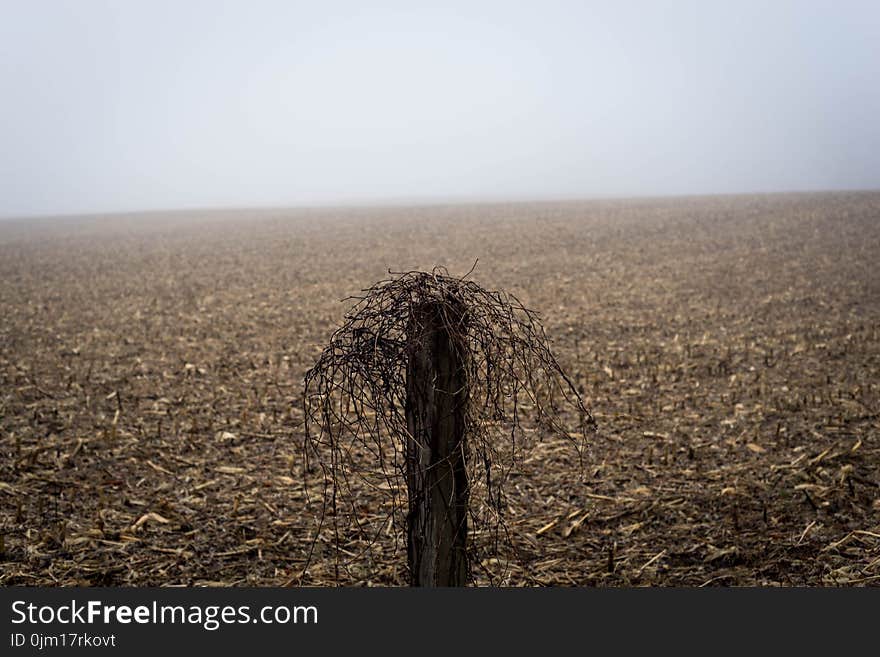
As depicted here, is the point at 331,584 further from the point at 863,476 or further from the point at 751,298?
the point at 751,298

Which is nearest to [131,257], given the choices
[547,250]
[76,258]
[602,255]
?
[76,258]

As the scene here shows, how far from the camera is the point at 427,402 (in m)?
3.18

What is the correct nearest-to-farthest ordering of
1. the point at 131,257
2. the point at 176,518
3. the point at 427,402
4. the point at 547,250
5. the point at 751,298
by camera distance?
Answer: 1. the point at 427,402
2. the point at 176,518
3. the point at 751,298
4. the point at 547,250
5. the point at 131,257

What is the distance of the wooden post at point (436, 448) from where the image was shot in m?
3.12

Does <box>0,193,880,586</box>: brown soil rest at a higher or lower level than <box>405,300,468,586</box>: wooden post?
lower

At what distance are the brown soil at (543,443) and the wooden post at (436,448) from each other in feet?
1.69

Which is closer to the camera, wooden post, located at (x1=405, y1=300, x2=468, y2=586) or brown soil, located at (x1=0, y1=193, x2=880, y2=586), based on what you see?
wooden post, located at (x1=405, y1=300, x2=468, y2=586)

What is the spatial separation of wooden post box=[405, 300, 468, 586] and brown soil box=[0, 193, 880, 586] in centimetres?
51

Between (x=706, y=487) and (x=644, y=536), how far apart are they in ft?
3.72

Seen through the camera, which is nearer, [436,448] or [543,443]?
Result: [436,448]

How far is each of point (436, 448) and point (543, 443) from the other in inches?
177

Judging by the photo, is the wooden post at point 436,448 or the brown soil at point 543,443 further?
the brown soil at point 543,443

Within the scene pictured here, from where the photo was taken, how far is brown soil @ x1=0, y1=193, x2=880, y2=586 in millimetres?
5078

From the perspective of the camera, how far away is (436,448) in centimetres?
322
